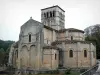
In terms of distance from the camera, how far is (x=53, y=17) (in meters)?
44.6

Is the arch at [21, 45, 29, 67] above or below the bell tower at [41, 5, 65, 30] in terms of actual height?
below

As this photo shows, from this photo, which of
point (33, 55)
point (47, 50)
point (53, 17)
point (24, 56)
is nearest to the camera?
point (47, 50)

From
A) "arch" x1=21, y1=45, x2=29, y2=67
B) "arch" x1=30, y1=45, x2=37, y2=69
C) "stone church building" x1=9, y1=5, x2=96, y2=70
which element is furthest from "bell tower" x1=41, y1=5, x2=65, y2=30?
"arch" x1=21, y1=45, x2=29, y2=67

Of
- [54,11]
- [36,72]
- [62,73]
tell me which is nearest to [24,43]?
→ [36,72]

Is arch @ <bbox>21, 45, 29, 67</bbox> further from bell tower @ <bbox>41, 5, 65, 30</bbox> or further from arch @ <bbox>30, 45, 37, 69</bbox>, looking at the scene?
bell tower @ <bbox>41, 5, 65, 30</bbox>

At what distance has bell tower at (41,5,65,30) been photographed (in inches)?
1726

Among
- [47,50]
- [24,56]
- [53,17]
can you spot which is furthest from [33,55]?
[53,17]

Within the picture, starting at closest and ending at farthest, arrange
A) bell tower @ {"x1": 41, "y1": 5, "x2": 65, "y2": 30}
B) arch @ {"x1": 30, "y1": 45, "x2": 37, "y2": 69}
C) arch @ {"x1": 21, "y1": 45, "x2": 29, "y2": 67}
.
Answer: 1. arch @ {"x1": 30, "y1": 45, "x2": 37, "y2": 69}
2. arch @ {"x1": 21, "y1": 45, "x2": 29, "y2": 67}
3. bell tower @ {"x1": 41, "y1": 5, "x2": 65, "y2": 30}

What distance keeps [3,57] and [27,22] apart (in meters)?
28.8

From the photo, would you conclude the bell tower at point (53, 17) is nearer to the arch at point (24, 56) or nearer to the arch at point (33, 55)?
the arch at point (33, 55)

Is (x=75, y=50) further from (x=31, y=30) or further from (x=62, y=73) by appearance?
(x=31, y=30)

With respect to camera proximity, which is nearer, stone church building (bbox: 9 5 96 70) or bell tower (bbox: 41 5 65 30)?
stone church building (bbox: 9 5 96 70)

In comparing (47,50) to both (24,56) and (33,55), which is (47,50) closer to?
(33,55)

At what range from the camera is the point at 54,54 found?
108ft
